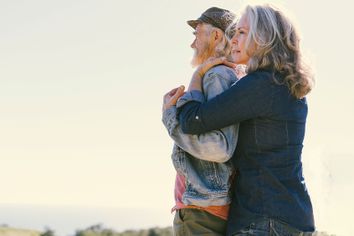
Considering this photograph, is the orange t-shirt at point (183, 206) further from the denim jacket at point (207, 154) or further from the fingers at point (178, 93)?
the fingers at point (178, 93)

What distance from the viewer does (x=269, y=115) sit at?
12.0ft

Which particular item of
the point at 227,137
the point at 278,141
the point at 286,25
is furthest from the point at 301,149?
the point at 286,25

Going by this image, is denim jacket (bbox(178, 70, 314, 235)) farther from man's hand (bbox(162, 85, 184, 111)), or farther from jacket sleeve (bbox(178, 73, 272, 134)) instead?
man's hand (bbox(162, 85, 184, 111))

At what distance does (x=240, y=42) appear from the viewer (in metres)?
3.81

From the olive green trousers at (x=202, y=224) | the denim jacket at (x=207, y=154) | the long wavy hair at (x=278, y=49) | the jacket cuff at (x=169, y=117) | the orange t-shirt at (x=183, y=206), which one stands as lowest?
the olive green trousers at (x=202, y=224)

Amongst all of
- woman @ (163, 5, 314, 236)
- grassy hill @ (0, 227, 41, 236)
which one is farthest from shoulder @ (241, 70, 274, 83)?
grassy hill @ (0, 227, 41, 236)

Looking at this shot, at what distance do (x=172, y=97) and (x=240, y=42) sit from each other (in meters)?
0.52

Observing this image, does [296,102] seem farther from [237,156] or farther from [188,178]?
[188,178]

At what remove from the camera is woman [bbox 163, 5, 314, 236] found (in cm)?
361

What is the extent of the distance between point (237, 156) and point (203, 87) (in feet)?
1.54

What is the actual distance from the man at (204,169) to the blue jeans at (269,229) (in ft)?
0.88

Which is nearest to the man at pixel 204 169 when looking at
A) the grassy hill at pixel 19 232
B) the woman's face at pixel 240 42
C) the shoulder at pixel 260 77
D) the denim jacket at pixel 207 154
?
the denim jacket at pixel 207 154

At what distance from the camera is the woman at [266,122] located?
3.61m

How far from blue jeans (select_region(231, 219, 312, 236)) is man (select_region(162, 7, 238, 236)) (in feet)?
0.88
